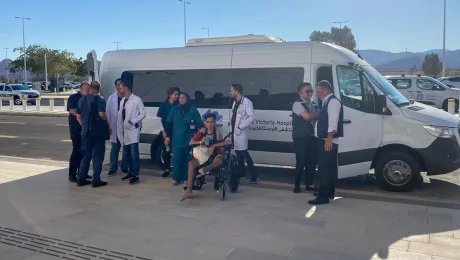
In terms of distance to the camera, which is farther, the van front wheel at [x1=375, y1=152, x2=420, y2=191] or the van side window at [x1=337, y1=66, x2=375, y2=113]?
the van side window at [x1=337, y1=66, x2=375, y2=113]

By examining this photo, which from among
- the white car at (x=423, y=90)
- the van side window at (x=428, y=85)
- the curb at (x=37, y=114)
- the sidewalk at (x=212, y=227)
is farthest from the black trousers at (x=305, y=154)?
the curb at (x=37, y=114)

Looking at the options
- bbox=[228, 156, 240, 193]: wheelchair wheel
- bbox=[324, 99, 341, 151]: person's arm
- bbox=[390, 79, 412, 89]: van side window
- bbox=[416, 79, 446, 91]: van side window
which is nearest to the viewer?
bbox=[324, 99, 341, 151]: person's arm

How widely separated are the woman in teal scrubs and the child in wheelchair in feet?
1.37

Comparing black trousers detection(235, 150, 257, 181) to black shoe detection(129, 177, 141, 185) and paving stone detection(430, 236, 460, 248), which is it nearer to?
black shoe detection(129, 177, 141, 185)

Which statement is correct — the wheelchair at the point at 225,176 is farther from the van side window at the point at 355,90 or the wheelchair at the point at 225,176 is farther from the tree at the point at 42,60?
the tree at the point at 42,60

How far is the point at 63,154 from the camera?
1206cm

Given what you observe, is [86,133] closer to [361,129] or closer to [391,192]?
[361,129]

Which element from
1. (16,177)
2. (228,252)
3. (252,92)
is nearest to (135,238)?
(228,252)

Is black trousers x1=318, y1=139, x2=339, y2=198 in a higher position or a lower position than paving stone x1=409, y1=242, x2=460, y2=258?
higher

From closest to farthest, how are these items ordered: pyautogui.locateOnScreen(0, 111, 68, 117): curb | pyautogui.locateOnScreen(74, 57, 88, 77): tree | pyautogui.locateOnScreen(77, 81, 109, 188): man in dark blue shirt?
pyautogui.locateOnScreen(77, 81, 109, 188): man in dark blue shirt, pyautogui.locateOnScreen(0, 111, 68, 117): curb, pyautogui.locateOnScreen(74, 57, 88, 77): tree

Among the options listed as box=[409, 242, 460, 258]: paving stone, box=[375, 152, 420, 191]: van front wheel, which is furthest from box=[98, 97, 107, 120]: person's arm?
box=[409, 242, 460, 258]: paving stone

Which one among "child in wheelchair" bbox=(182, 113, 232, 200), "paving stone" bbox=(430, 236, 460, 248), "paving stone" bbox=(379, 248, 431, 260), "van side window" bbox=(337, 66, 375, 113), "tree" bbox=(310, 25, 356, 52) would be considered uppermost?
"tree" bbox=(310, 25, 356, 52)

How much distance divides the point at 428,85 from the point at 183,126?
15570 mm

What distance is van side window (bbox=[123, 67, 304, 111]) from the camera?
8203 millimetres
